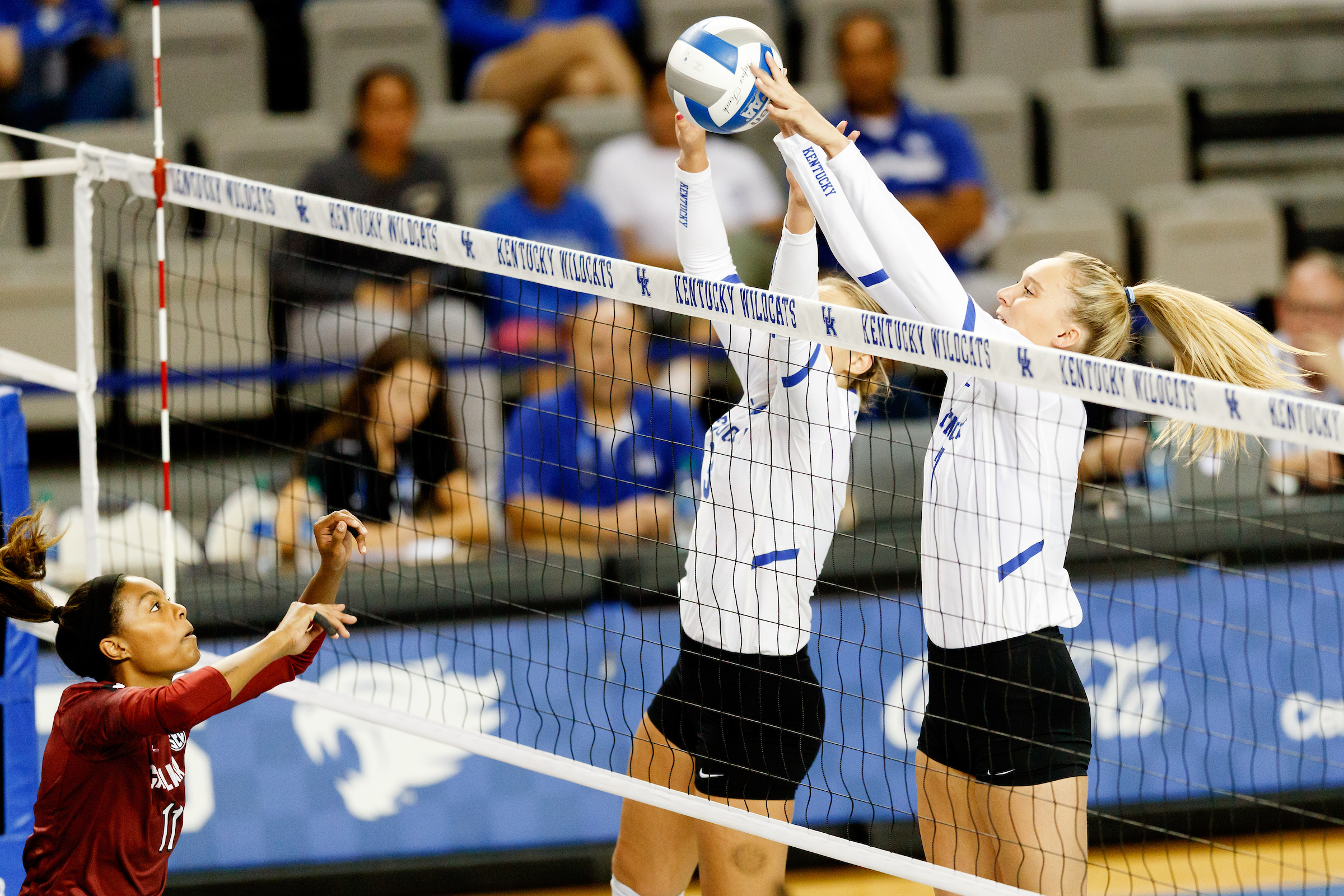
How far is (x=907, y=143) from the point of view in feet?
24.7

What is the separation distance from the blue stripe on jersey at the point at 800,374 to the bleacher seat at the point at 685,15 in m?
5.22

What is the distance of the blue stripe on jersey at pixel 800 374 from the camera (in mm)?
3426

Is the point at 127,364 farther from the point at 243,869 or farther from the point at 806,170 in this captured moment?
the point at 806,170

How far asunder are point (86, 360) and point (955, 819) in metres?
2.68

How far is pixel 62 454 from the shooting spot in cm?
700

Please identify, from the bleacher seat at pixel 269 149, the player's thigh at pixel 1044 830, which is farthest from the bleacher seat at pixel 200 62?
the player's thigh at pixel 1044 830

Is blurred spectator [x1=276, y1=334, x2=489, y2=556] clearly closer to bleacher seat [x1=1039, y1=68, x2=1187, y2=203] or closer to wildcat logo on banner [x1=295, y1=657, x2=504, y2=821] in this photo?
wildcat logo on banner [x1=295, y1=657, x2=504, y2=821]

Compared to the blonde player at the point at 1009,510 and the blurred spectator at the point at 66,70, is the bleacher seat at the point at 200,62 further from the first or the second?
the blonde player at the point at 1009,510

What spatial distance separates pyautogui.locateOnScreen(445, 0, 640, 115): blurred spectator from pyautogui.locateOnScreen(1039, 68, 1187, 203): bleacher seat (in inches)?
93.9

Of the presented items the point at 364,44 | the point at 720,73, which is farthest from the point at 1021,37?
the point at 720,73

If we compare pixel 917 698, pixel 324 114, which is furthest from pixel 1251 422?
pixel 324 114

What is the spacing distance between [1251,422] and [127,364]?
17.0 feet

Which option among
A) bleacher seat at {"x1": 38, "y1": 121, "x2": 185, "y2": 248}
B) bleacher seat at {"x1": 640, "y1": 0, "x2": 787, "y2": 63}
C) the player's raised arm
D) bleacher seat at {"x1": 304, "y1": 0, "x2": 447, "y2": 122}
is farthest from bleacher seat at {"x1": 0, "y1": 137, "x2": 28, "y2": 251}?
the player's raised arm

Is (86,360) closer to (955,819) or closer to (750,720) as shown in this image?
(750,720)
